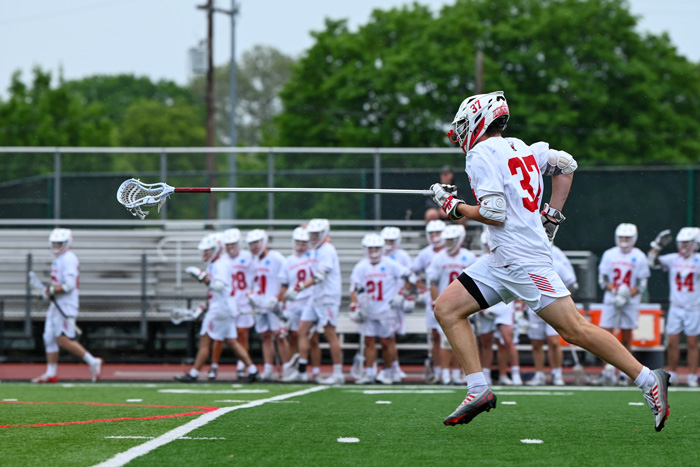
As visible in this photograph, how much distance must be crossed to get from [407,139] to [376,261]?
2222 centimetres

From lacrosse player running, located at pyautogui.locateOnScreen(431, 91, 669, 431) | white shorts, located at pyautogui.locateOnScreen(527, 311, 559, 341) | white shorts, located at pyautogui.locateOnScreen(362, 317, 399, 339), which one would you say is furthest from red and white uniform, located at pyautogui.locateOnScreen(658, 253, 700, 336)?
lacrosse player running, located at pyautogui.locateOnScreen(431, 91, 669, 431)

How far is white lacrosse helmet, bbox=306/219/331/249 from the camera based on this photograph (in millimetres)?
12617

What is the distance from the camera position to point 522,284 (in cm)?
602

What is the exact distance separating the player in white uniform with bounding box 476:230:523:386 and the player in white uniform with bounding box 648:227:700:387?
1903 mm

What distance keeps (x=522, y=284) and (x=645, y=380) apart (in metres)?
0.88

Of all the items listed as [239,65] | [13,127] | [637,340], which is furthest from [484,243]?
[239,65]

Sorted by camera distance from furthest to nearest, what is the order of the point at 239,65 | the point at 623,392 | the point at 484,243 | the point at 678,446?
1. the point at 239,65
2. the point at 484,243
3. the point at 623,392
4. the point at 678,446

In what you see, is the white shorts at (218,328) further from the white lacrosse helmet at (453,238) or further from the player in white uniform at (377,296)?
the white lacrosse helmet at (453,238)

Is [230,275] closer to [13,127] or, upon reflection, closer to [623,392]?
[623,392]

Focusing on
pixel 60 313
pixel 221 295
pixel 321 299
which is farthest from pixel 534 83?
pixel 60 313

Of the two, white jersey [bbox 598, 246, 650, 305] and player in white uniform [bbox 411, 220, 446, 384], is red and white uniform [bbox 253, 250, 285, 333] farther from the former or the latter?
white jersey [bbox 598, 246, 650, 305]

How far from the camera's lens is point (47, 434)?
617 cm

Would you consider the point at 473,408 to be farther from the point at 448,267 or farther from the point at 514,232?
the point at 448,267

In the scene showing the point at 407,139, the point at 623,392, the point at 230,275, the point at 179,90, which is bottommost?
the point at 623,392
